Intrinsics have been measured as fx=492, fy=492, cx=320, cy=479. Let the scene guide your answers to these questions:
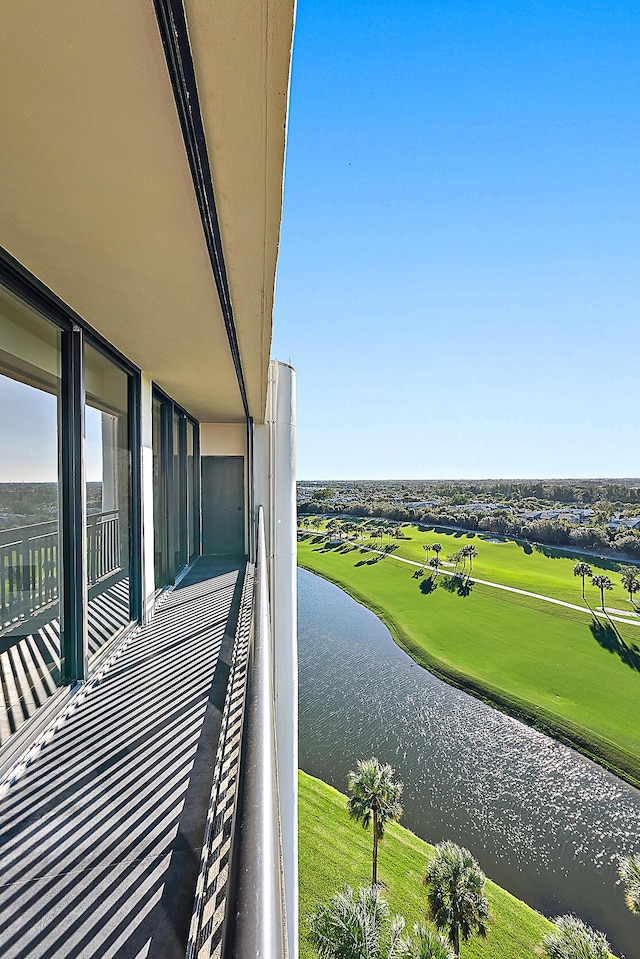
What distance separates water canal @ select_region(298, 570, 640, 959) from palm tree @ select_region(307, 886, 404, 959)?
14.6ft

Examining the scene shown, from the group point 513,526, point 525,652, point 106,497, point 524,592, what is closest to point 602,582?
point 524,592

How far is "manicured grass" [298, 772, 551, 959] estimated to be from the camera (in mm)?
8672

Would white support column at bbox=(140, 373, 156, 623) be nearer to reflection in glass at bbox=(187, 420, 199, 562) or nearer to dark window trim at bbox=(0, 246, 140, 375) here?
dark window trim at bbox=(0, 246, 140, 375)

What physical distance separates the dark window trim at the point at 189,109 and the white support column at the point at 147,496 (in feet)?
7.82

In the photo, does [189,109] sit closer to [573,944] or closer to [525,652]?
[573,944]

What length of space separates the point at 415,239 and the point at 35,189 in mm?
20271

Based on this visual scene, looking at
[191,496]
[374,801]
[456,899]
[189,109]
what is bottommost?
[456,899]

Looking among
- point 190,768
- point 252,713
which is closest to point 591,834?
point 190,768

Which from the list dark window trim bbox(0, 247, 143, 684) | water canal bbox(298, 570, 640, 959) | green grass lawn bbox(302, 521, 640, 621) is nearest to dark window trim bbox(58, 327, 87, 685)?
dark window trim bbox(0, 247, 143, 684)

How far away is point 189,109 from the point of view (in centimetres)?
95

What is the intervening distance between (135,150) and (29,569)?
167 centimetres

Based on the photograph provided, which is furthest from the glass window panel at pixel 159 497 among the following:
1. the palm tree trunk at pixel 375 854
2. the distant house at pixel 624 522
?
the distant house at pixel 624 522

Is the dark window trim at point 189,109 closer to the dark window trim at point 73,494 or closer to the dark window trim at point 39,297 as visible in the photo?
the dark window trim at point 39,297

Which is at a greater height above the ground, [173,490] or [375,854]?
[173,490]
